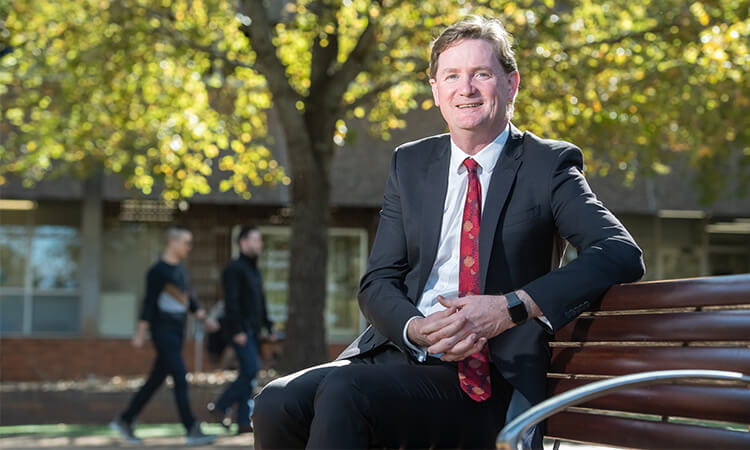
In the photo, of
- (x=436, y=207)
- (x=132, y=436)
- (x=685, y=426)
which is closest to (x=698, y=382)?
(x=685, y=426)

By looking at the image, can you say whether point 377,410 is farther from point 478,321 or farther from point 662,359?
point 662,359

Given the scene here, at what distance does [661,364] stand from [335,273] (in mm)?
22577

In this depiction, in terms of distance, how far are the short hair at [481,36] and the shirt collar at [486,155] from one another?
22cm

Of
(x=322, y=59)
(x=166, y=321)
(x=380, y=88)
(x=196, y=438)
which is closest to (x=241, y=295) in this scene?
(x=166, y=321)

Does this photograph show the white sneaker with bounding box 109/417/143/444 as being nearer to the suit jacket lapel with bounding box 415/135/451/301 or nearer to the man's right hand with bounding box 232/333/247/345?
the man's right hand with bounding box 232/333/247/345

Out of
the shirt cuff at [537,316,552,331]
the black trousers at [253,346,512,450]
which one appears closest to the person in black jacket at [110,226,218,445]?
the black trousers at [253,346,512,450]

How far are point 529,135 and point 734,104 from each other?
10.2 meters

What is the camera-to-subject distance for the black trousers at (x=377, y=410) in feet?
10.5

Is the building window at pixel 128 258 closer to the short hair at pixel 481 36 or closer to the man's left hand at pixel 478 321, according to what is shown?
the short hair at pixel 481 36

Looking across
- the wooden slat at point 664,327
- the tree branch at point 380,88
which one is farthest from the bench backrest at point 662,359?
the tree branch at point 380,88

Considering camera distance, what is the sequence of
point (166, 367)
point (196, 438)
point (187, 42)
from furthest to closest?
point (187, 42) → point (166, 367) → point (196, 438)

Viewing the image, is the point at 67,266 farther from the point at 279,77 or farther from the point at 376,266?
the point at 376,266

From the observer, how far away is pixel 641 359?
332 cm

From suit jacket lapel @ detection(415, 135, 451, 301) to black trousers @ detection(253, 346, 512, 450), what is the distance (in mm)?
347
